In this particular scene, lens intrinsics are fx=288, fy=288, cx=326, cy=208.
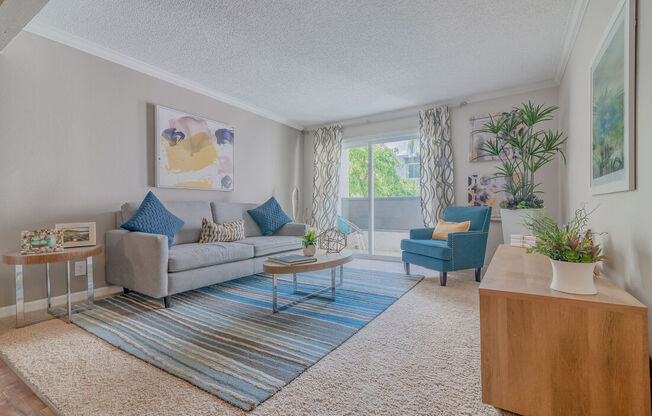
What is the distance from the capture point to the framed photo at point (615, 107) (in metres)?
1.23

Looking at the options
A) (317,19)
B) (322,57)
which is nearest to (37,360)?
(317,19)

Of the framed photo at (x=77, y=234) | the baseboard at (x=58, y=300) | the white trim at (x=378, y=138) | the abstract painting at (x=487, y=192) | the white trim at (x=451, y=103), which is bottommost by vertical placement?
the baseboard at (x=58, y=300)

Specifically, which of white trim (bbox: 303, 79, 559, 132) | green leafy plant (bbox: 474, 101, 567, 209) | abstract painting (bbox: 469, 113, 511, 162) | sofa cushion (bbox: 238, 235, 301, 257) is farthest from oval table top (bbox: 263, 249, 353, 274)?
white trim (bbox: 303, 79, 559, 132)

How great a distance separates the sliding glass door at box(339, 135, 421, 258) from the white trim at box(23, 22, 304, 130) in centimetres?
213

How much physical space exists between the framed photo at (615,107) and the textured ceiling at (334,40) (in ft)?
3.27

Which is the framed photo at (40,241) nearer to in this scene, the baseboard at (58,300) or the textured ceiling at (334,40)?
the baseboard at (58,300)

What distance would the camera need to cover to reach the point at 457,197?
13.9ft

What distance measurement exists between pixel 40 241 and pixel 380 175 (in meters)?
4.32

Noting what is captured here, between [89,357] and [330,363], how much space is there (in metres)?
1.43

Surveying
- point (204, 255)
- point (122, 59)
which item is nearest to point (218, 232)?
point (204, 255)

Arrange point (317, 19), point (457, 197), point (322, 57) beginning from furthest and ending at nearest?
point (457, 197), point (322, 57), point (317, 19)

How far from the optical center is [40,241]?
218cm

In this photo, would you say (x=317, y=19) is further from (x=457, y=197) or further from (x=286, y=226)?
(x=457, y=197)

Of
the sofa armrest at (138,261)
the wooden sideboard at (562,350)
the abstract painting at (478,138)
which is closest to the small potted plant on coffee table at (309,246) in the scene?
the sofa armrest at (138,261)
